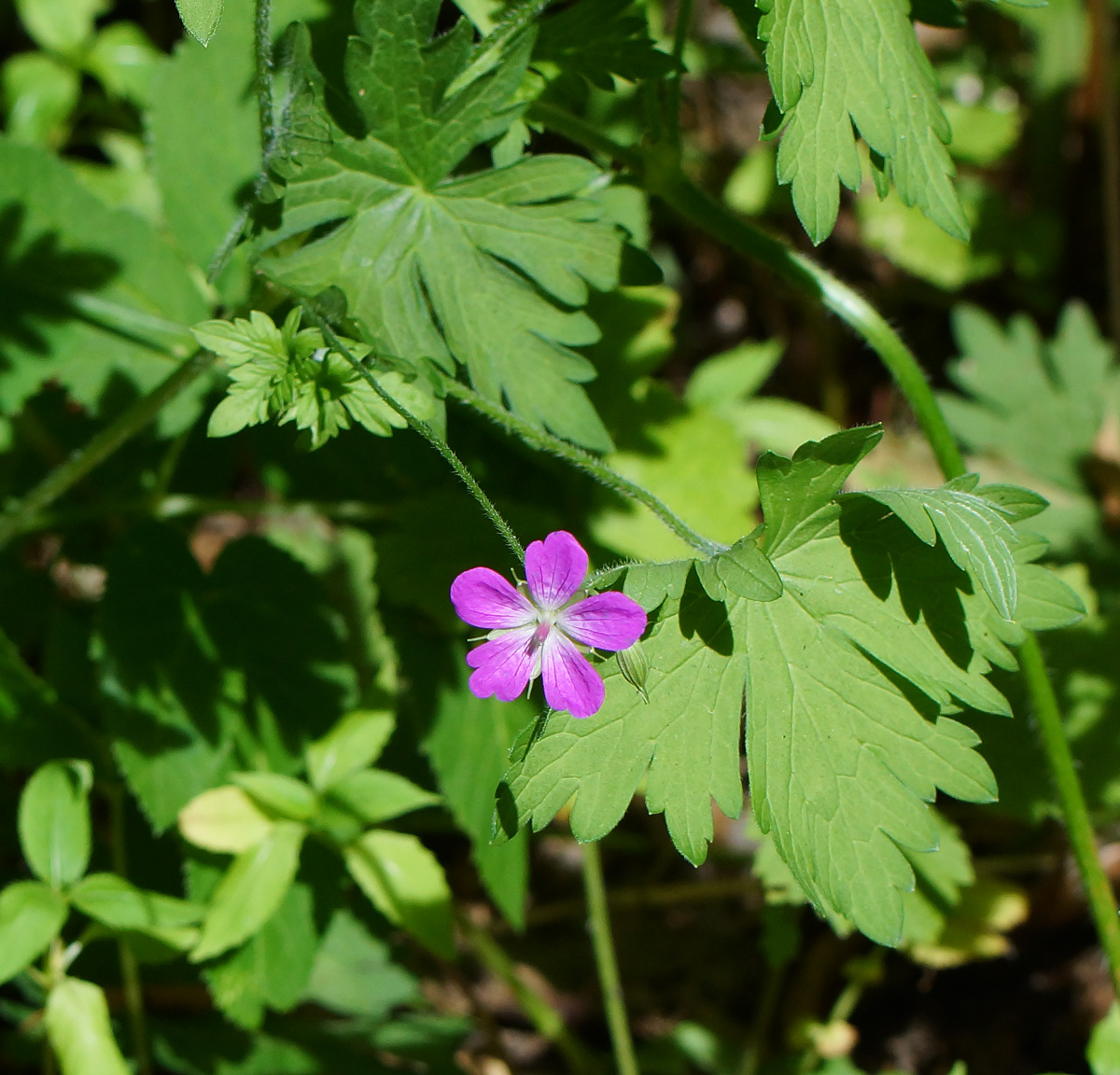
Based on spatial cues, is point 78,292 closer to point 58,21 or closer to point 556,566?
point 58,21

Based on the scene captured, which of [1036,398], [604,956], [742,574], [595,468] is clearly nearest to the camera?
[742,574]

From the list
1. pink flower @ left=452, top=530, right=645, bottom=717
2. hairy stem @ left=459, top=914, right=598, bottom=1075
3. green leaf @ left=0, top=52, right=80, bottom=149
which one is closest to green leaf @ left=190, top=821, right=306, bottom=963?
hairy stem @ left=459, top=914, right=598, bottom=1075

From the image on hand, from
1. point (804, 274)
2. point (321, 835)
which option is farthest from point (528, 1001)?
point (804, 274)

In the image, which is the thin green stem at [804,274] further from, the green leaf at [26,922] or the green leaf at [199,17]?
the green leaf at [26,922]

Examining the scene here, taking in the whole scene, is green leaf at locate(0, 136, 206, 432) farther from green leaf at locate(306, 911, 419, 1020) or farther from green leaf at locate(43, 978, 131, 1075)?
green leaf at locate(306, 911, 419, 1020)

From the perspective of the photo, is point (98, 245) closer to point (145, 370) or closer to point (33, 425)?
point (145, 370)

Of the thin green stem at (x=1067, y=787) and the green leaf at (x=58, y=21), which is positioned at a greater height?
the green leaf at (x=58, y=21)

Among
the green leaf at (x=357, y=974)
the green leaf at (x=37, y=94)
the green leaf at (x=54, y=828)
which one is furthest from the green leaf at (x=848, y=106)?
the green leaf at (x=37, y=94)
